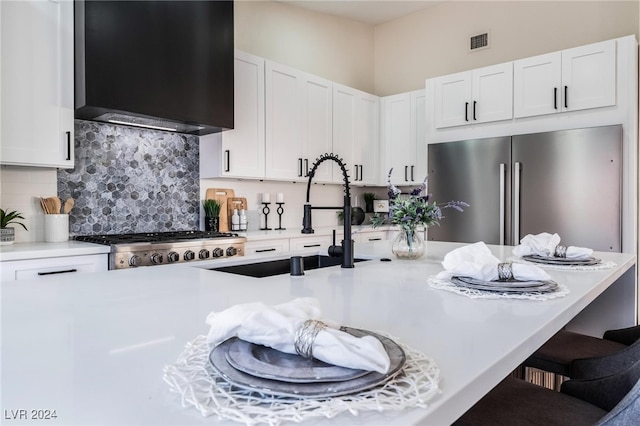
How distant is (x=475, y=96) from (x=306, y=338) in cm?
389

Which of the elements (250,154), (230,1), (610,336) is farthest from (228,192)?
(610,336)

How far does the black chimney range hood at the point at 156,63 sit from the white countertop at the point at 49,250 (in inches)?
32.8

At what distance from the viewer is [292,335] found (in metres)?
0.61

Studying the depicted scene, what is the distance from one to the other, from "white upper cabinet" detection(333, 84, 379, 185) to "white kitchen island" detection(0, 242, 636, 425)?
301 centimetres

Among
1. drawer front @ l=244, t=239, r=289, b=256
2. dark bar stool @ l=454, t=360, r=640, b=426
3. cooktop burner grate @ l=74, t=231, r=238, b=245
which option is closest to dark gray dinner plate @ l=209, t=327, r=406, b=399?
dark bar stool @ l=454, t=360, r=640, b=426

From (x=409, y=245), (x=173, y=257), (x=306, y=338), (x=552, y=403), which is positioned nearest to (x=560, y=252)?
(x=409, y=245)

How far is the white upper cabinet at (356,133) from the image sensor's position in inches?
177

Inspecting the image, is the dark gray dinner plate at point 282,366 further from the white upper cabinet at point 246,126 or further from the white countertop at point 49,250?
the white upper cabinet at point 246,126

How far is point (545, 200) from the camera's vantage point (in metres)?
3.42

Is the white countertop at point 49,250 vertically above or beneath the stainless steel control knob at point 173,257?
above

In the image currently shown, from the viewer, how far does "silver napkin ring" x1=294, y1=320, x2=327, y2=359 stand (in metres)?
0.59

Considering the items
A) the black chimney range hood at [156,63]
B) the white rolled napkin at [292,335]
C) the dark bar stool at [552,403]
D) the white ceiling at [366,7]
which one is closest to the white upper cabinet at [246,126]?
the black chimney range hood at [156,63]

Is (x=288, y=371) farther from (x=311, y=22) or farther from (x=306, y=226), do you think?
(x=311, y=22)

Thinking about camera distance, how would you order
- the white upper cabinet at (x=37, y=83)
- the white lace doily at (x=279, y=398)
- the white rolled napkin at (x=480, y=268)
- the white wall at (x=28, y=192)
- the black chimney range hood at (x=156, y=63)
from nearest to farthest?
1. the white lace doily at (x=279, y=398)
2. the white rolled napkin at (x=480, y=268)
3. the white upper cabinet at (x=37, y=83)
4. the black chimney range hood at (x=156, y=63)
5. the white wall at (x=28, y=192)
